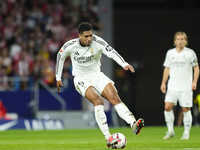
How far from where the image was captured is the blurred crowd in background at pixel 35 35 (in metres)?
16.3

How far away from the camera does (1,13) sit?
736 inches

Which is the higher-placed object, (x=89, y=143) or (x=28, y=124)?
(x=89, y=143)

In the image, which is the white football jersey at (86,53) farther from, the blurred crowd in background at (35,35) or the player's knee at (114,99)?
the blurred crowd in background at (35,35)

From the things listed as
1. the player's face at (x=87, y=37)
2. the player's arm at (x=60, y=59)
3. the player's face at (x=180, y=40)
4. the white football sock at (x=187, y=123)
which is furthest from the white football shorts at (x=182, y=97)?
the player's face at (x=87, y=37)

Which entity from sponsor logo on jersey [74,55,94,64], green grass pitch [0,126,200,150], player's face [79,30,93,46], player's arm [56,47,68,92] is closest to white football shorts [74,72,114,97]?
sponsor logo on jersey [74,55,94,64]

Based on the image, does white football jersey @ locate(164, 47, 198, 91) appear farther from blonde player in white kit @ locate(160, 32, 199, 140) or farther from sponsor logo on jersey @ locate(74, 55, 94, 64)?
sponsor logo on jersey @ locate(74, 55, 94, 64)

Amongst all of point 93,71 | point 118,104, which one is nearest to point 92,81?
point 93,71

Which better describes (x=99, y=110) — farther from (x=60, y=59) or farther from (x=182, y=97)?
(x=182, y=97)

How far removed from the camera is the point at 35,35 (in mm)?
18062

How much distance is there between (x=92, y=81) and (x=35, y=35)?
34.6ft

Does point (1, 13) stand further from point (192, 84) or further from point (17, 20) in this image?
point (192, 84)

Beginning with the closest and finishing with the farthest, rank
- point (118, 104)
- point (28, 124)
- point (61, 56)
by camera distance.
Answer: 1. point (118, 104)
2. point (61, 56)
3. point (28, 124)

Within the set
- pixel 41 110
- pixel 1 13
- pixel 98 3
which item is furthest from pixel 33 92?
pixel 98 3

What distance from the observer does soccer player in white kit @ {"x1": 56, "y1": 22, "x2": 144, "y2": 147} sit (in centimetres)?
755
